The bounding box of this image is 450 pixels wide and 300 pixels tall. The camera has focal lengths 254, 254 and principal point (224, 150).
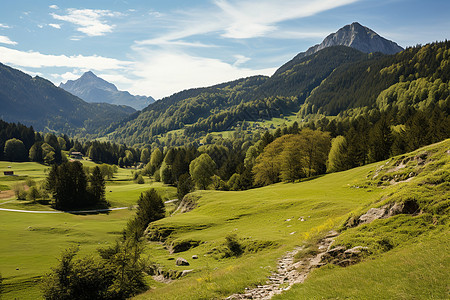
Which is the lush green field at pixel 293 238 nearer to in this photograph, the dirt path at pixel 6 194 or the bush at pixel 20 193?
the bush at pixel 20 193

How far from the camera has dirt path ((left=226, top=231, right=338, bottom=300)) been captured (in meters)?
17.9

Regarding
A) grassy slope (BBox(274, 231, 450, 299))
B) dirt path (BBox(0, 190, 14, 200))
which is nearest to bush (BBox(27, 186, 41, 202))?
dirt path (BBox(0, 190, 14, 200))

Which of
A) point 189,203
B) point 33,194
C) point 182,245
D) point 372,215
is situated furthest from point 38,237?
point 372,215

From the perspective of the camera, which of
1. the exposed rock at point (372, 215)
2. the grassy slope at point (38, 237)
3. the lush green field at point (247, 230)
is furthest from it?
the grassy slope at point (38, 237)

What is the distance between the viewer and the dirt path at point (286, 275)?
58.7 ft

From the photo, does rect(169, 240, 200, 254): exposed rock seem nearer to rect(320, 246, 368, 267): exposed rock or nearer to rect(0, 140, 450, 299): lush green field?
rect(0, 140, 450, 299): lush green field

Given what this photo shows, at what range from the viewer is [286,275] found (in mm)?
20469

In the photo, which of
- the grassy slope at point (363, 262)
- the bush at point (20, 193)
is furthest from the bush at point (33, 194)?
the grassy slope at point (363, 262)

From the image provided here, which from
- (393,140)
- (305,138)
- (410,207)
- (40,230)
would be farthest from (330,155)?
(40,230)

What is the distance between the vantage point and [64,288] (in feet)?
91.3

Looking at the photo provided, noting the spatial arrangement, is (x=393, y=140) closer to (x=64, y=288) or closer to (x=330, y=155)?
(x=330, y=155)

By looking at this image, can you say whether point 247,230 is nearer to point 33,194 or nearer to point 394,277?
point 394,277

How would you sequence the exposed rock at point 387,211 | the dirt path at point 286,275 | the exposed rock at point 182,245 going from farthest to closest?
the exposed rock at point 182,245, the exposed rock at point 387,211, the dirt path at point 286,275

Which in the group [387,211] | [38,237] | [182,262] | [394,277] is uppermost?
[387,211]
